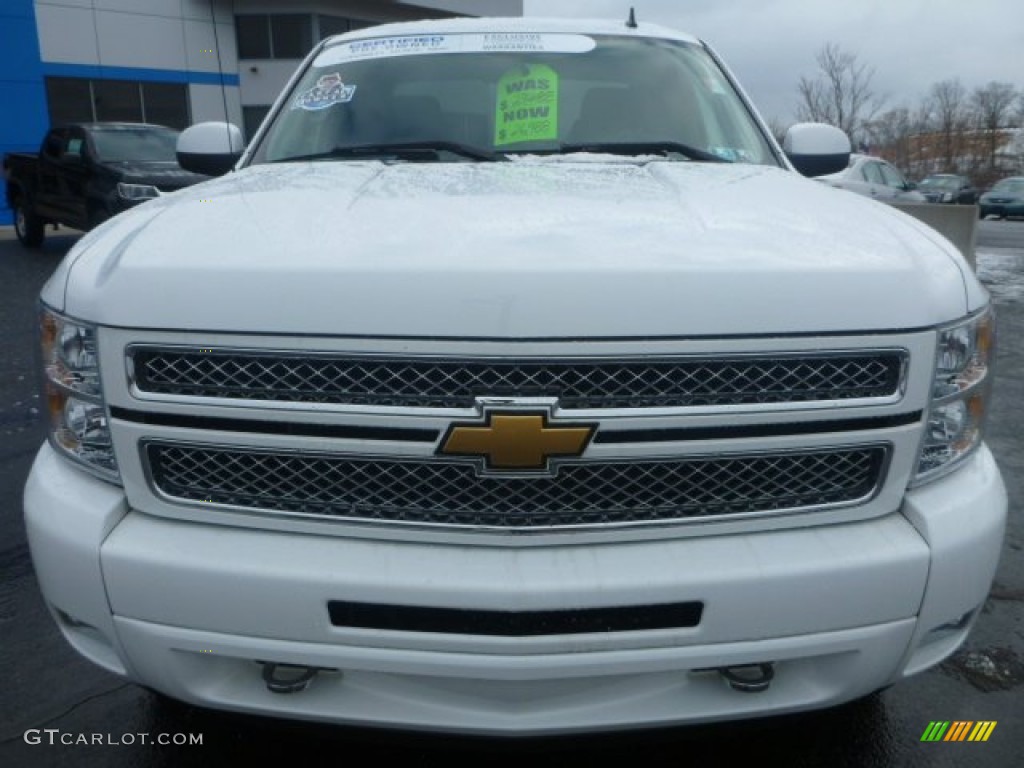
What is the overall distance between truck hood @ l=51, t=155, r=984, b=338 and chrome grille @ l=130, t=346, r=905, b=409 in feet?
0.19

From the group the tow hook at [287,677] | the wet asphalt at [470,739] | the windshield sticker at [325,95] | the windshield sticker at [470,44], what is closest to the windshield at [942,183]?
the windshield sticker at [470,44]

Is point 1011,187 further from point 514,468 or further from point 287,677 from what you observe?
point 287,677

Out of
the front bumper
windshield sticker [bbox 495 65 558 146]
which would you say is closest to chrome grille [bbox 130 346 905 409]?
the front bumper

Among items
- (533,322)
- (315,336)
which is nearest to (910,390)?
(533,322)

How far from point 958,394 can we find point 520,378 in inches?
36.2

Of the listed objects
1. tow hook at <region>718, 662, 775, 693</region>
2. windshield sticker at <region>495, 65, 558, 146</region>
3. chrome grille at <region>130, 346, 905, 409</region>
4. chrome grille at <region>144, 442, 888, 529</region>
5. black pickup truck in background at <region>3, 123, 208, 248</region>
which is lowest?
black pickup truck in background at <region>3, 123, 208, 248</region>

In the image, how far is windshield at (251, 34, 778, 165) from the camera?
2.85 metres

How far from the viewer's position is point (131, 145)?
11422 mm

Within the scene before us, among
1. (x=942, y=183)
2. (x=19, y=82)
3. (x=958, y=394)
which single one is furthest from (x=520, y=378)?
(x=942, y=183)

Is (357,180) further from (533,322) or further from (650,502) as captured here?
(650,502)

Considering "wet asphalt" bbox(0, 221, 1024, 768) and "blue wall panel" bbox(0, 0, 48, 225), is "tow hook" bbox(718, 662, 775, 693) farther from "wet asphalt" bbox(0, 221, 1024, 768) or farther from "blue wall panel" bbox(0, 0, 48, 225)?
"blue wall panel" bbox(0, 0, 48, 225)

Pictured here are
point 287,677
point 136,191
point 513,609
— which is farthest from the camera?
point 136,191

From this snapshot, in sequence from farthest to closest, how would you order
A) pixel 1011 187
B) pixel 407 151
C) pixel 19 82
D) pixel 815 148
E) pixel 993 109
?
pixel 993 109, pixel 1011 187, pixel 19 82, pixel 815 148, pixel 407 151

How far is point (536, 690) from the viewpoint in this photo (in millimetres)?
1614
